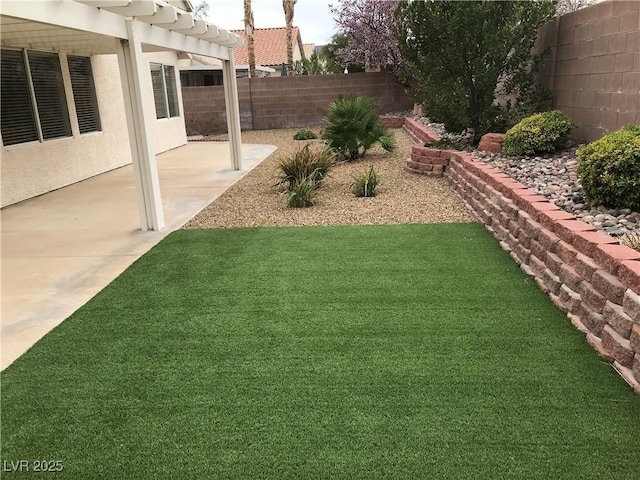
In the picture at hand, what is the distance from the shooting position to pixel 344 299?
3930mm

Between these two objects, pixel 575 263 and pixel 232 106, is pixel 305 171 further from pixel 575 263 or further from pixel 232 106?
pixel 575 263

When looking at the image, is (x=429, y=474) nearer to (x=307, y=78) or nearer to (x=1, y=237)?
(x=1, y=237)

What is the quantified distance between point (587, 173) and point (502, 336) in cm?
200

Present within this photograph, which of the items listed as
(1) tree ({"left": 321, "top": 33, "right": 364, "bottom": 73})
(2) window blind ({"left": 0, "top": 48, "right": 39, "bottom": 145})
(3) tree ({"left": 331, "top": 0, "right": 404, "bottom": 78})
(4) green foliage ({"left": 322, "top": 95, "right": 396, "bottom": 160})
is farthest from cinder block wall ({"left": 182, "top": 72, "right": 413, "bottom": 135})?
(2) window blind ({"left": 0, "top": 48, "right": 39, "bottom": 145})

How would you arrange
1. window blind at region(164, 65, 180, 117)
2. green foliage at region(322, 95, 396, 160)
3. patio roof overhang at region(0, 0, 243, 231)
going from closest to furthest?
patio roof overhang at region(0, 0, 243, 231)
green foliage at region(322, 95, 396, 160)
window blind at region(164, 65, 180, 117)

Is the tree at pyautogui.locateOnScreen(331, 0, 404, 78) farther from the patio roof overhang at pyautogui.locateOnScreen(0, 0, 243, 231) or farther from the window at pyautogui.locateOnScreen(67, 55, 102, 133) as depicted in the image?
the patio roof overhang at pyautogui.locateOnScreen(0, 0, 243, 231)

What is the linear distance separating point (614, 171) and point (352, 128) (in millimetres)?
6163

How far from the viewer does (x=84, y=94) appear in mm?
10188

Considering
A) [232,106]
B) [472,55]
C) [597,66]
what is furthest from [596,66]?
[232,106]

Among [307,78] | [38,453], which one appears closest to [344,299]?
[38,453]

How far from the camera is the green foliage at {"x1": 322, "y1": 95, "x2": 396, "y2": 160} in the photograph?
9695 millimetres

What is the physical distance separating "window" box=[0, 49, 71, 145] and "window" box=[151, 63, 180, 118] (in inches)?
178

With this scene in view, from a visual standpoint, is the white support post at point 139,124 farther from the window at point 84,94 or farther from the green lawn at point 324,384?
the window at point 84,94

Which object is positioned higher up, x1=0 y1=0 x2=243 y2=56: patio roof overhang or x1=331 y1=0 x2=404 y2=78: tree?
x1=331 y1=0 x2=404 y2=78: tree
